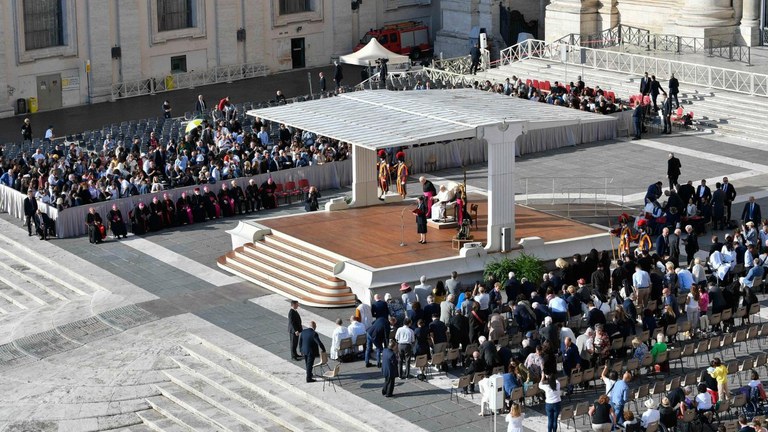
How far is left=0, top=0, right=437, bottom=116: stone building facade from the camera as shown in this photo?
A: 198 feet

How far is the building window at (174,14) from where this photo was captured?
6400 centimetres

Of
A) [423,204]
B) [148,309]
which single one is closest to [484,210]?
[423,204]

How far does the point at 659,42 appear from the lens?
60781 mm

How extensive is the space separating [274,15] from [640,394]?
132 ft

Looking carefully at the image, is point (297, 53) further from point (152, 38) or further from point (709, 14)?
point (709, 14)

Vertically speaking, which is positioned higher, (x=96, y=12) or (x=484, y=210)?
(x=96, y=12)

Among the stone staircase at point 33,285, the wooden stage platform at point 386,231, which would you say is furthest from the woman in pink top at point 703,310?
the stone staircase at point 33,285

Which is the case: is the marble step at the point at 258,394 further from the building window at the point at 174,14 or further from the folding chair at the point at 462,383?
the building window at the point at 174,14

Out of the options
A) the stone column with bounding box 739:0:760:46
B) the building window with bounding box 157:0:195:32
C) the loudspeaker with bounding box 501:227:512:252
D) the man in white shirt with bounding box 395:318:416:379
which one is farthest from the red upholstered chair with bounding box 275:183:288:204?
the stone column with bounding box 739:0:760:46

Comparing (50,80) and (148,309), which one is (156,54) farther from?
(148,309)

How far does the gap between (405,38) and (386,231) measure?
30880 millimetres

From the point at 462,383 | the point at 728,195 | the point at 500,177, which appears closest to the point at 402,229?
the point at 500,177

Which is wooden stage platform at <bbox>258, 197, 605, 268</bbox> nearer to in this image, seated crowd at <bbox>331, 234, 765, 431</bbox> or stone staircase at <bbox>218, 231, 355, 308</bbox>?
stone staircase at <bbox>218, 231, 355, 308</bbox>

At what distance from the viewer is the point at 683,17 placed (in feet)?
197
